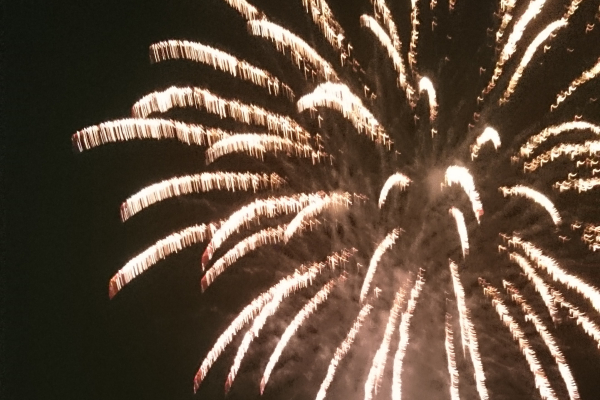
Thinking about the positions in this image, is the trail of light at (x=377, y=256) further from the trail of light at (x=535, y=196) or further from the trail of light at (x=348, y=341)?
the trail of light at (x=535, y=196)

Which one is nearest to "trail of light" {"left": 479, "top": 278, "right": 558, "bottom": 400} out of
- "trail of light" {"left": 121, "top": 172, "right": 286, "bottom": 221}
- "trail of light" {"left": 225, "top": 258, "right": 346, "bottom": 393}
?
"trail of light" {"left": 225, "top": 258, "right": 346, "bottom": 393}

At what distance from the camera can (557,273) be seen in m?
4.88

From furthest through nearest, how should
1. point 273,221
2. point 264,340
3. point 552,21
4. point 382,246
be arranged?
point 264,340 < point 273,221 < point 382,246 < point 552,21

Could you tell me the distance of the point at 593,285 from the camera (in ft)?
16.2

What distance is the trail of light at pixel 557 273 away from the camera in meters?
4.76

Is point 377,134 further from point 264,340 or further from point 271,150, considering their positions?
point 264,340

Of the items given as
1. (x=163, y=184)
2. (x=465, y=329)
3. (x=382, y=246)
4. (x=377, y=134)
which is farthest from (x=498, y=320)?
(x=163, y=184)

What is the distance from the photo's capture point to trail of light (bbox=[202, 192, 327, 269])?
16.8 ft

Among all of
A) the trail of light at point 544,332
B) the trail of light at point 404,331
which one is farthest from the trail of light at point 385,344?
the trail of light at point 544,332

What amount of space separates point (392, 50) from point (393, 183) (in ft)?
3.07

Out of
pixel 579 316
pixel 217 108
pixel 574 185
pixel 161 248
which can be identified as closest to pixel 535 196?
pixel 574 185

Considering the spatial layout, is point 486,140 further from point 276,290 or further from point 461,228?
point 276,290

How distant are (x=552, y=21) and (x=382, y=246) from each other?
1904 millimetres

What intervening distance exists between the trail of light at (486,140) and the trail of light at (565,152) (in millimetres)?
278
